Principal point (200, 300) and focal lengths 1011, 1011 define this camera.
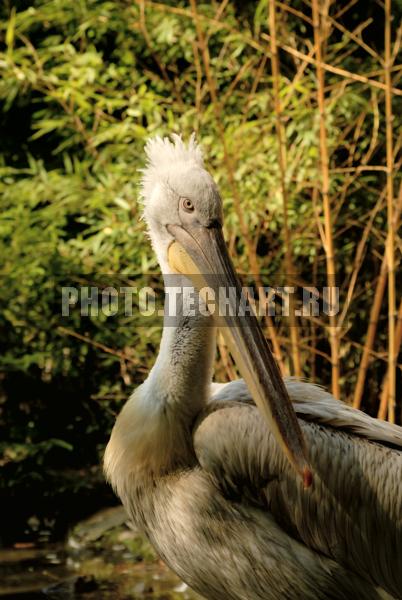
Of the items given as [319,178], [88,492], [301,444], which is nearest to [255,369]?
[301,444]

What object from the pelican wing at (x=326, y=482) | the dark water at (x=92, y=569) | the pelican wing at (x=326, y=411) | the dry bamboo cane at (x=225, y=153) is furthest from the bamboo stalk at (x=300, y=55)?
the dark water at (x=92, y=569)

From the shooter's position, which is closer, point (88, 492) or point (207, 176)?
point (207, 176)

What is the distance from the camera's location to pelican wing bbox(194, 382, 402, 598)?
2.69 meters

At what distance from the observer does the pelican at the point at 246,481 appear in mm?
2699

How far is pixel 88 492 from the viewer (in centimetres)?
605

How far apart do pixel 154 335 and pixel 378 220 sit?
4.54 feet

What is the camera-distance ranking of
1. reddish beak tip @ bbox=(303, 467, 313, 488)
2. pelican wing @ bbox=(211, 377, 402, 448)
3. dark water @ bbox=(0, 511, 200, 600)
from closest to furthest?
1. reddish beak tip @ bbox=(303, 467, 313, 488)
2. pelican wing @ bbox=(211, 377, 402, 448)
3. dark water @ bbox=(0, 511, 200, 600)

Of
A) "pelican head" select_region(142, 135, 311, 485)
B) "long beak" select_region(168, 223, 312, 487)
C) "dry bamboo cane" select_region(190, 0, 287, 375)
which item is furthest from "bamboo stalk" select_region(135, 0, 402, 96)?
"long beak" select_region(168, 223, 312, 487)

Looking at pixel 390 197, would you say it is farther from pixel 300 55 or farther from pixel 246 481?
pixel 246 481

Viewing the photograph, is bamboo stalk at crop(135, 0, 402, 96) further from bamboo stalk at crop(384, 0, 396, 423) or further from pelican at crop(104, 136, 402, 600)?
pelican at crop(104, 136, 402, 600)

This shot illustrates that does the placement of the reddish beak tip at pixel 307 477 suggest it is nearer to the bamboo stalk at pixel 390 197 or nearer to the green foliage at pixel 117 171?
the bamboo stalk at pixel 390 197

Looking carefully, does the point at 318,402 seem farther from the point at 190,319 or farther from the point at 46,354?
the point at 46,354

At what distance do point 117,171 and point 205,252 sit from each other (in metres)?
2.96

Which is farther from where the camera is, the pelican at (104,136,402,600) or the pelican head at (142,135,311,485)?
the pelican at (104,136,402,600)
